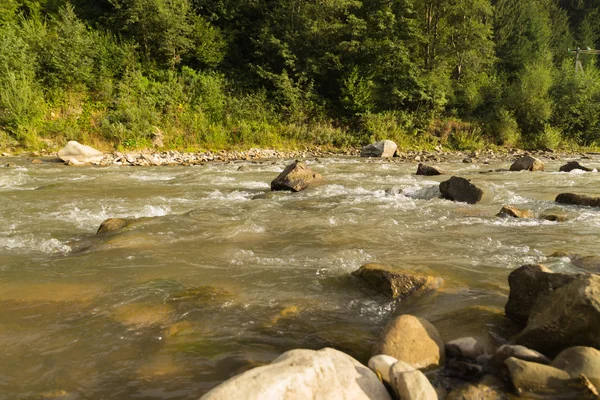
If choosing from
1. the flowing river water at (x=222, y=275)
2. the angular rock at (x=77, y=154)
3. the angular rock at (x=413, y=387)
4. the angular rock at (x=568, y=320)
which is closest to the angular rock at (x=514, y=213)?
the flowing river water at (x=222, y=275)

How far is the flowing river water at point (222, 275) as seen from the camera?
2879mm

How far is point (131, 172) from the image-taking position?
14062 millimetres

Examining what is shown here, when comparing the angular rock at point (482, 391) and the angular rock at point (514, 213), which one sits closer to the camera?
the angular rock at point (482, 391)

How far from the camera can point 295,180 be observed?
10.2 metres

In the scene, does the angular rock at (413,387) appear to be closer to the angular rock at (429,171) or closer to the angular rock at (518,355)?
the angular rock at (518,355)

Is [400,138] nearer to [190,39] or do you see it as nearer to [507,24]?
[190,39]

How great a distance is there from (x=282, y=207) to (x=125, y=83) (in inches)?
744

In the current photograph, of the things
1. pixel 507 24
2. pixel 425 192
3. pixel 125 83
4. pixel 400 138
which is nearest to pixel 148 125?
pixel 125 83

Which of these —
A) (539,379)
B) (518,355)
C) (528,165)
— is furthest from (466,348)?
(528,165)

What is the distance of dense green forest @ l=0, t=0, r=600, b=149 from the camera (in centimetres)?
2194

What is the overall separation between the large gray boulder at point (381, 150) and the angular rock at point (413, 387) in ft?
60.3

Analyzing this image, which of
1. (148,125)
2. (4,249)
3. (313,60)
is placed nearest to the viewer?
(4,249)

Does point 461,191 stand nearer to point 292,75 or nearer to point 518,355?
point 518,355

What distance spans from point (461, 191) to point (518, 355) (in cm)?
647
